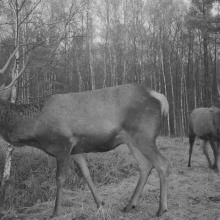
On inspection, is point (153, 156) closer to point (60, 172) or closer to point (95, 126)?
point (95, 126)

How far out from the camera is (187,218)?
468cm

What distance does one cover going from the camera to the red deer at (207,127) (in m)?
9.29

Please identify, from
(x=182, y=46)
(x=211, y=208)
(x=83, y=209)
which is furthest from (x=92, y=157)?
(x=182, y=46)

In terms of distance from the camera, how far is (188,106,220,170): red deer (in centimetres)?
929

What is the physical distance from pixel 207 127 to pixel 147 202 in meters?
4.70

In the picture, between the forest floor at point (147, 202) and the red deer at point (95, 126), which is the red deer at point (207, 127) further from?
the red deer at point (95, 126)

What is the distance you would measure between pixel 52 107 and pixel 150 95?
157cm

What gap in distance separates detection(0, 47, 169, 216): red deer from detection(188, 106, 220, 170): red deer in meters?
4.27

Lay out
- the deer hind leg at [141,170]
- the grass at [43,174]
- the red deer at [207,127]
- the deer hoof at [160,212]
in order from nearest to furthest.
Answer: the deer hoof at [160,212] → the deer hind leg at [141,170] → the grass at [43,174] → the red deer at [207,127]

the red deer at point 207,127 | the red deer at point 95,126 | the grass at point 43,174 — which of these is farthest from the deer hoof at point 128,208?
the red deer at point 207,127

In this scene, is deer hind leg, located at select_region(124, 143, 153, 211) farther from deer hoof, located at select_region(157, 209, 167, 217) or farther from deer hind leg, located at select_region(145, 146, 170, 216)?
deer hoof, located at select_region(157, 209, 167, 217)

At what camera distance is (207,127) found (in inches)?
378

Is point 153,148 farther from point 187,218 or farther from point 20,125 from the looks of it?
point 20,125

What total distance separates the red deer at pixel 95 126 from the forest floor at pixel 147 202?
230mm
